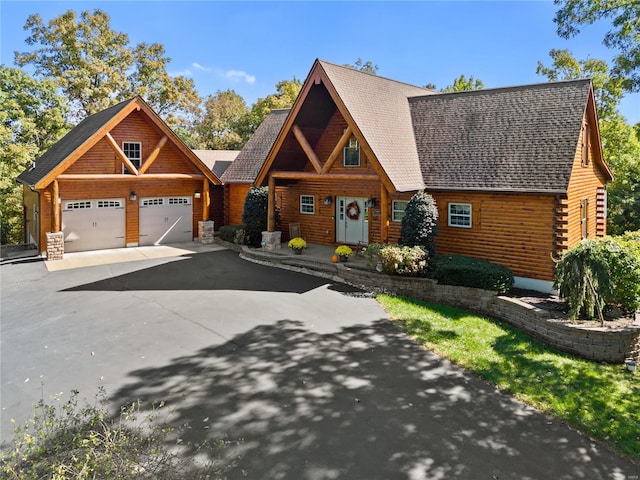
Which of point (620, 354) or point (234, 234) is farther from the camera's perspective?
point (234, 234)

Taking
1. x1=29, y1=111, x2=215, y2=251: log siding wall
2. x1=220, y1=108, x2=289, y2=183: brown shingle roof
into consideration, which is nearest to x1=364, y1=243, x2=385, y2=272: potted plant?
x1=220, y1=108, x2=289, y2=183: brown shingle roof

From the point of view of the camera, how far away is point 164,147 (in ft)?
71.8

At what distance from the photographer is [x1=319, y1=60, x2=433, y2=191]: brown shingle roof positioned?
15.3 metres

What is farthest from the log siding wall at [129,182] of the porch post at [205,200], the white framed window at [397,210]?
the white framed window at [397,210]

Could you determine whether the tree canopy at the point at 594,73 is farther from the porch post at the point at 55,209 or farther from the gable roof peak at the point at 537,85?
the porch post at the point at 55,209

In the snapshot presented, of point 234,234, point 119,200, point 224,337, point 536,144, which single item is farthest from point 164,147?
point 536,144

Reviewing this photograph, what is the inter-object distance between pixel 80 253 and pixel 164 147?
644 centimetres

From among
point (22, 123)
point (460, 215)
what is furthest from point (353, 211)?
point (22, 123)

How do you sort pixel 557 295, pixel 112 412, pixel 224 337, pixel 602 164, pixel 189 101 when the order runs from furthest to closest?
pixel 189 101 < pixel 602 164 < pixel 557 295 < pixel 224 337 < pixel 112 412

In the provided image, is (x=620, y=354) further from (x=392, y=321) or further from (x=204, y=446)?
(x=204, y=446)

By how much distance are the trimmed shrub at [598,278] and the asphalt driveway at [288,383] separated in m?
4.59

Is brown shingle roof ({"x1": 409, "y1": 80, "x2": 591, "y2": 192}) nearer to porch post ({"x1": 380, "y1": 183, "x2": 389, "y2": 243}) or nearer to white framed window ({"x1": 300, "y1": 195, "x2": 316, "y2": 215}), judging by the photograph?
porch post ({"x1": 380, "y1": 183, "x2": 389, "y2": 243})

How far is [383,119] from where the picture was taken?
17.3m

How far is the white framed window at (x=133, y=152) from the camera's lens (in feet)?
68.2
